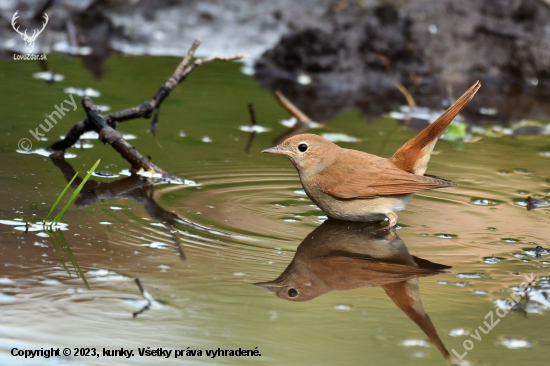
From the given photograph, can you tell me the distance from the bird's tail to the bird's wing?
0.10m

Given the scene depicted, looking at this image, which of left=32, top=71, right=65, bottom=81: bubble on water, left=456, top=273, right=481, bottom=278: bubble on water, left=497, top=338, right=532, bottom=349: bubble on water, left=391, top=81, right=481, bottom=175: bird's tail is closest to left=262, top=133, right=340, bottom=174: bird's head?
left=391, top=81, right=481, bottom=175: bird's tail

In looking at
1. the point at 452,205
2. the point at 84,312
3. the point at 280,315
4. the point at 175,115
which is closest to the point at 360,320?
the point at 280,315

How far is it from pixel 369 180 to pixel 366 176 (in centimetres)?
4

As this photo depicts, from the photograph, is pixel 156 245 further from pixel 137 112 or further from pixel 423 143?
pixel 423 143

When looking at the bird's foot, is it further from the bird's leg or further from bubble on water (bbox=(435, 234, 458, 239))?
bubble on water (bbox=(435, 234, 458, 239))

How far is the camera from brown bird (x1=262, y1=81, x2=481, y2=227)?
171 inches

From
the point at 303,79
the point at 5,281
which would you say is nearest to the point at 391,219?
the point at 5,281

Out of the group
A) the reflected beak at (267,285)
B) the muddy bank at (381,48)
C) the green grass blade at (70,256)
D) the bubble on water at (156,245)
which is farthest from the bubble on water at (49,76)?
the reflected beak at (267,285)

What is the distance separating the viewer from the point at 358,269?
365cm

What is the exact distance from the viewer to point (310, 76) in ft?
30.5

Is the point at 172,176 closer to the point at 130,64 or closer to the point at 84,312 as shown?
the point at 84,312

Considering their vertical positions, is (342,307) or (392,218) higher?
(392,218)

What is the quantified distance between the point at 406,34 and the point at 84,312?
748cm

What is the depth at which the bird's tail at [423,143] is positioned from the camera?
4285 millimetres
